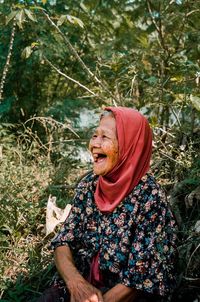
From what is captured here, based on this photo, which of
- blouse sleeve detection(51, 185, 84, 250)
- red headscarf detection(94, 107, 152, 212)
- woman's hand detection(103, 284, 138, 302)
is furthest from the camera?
blouse sleeve detection(51, 185, 84, 250)

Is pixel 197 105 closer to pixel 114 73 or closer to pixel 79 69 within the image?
pixel 114 73

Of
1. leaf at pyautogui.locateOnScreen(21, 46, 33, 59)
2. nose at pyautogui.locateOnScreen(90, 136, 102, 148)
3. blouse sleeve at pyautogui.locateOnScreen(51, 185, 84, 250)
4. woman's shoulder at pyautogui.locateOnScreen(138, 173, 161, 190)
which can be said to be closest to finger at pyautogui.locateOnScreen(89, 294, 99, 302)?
blouse sleeve at pyautogui.locateOnScreen(51, 185, 84, 250)

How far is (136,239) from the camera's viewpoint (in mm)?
2184

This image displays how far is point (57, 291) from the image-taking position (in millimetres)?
2408

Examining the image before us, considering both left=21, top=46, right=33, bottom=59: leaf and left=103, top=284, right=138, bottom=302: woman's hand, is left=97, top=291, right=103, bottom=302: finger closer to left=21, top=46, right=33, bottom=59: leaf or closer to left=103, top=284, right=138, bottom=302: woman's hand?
left=103, top=284, right=138, bottom=302: woman's hand

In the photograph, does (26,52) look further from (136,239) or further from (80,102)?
(136,239)

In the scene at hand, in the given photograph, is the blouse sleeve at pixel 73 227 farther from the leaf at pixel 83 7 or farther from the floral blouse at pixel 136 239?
the leaf at pixel 83 7

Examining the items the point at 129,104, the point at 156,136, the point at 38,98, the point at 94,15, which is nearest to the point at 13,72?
the point at 38,98

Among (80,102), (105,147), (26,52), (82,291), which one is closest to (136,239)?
(82,291)

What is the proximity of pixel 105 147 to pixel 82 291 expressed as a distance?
0.73 m

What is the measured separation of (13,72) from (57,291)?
3445 mm

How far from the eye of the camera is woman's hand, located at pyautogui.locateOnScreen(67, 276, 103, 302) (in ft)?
7.12

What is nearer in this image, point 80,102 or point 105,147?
point 105,147

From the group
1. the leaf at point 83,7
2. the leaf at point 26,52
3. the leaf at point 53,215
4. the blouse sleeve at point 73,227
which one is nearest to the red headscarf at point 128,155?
the blouse sleeve at point 73,227
